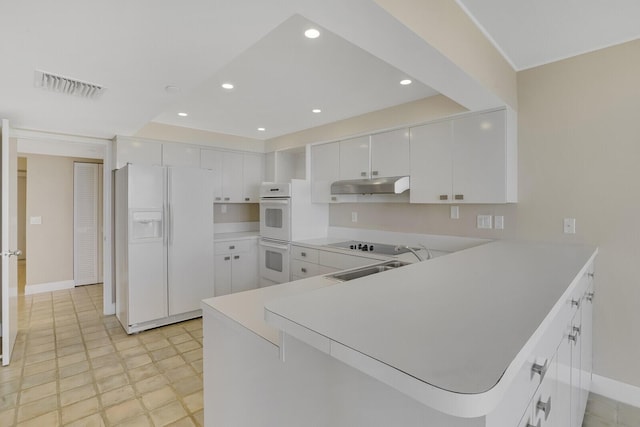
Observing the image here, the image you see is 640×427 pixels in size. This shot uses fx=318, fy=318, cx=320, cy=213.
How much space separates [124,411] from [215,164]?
10.1 feet

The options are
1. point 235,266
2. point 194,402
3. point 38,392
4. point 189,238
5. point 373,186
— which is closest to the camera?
point 194,402

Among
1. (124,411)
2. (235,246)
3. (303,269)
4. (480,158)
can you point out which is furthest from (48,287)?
(480,158)

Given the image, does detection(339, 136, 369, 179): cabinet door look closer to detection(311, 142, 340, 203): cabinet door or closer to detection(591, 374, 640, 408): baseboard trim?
detection(311, 142, 340, 203): cabinet door

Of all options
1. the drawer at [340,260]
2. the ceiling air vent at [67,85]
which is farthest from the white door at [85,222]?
the drawer at [340,260]

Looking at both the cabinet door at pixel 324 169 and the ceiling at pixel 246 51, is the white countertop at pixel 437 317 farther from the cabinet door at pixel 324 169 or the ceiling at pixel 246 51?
the cabinet door at pixel 324 169

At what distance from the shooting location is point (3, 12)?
130 cm

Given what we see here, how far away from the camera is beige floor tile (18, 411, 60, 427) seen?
194cm

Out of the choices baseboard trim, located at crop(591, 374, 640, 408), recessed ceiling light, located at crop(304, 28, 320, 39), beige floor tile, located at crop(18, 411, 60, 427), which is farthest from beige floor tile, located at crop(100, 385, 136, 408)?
baseboard trim, located at crop(591, 374, 640, 408)

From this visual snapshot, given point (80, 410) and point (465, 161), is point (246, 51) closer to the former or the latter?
point (465, 161)

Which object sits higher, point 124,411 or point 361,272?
point 361,272

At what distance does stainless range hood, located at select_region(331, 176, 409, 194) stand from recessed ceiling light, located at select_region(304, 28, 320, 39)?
5.10ft

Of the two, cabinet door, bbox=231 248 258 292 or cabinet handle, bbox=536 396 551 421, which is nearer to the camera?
cabinet handle, bbox=536 396 551 421

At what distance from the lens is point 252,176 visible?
4.86 meters

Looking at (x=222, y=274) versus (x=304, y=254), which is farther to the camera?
(x=222, y=274)
